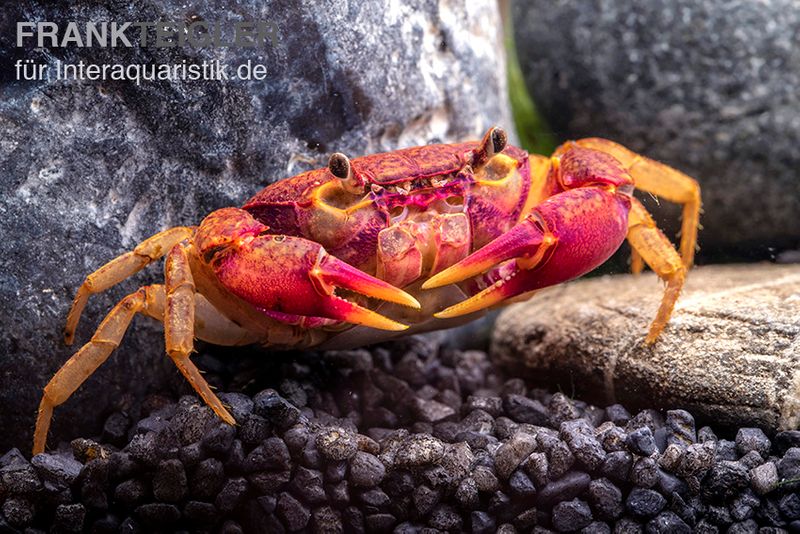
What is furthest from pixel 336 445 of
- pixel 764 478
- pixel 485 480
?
pixel 764 478

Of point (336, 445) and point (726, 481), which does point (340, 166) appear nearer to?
point (336, 445)

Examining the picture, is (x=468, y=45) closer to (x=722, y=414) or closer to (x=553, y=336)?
(x=553, y=336)

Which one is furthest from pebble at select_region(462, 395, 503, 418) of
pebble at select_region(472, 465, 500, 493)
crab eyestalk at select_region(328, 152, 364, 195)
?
crab eyestalk at select_region(328, 152, 364, 195)

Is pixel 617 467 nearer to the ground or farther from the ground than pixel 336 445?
nearer to the ground

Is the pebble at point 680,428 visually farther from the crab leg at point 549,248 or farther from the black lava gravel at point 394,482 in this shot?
the crab leg at point 549,248

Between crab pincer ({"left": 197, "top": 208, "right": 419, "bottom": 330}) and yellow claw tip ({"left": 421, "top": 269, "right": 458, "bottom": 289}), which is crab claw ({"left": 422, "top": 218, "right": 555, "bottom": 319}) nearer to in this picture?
yellow claw tip ({"left": 421, "top": 269, "right": 458, "bottom": 289})

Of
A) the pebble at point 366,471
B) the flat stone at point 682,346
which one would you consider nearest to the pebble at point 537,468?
the pebble at point 366,471
